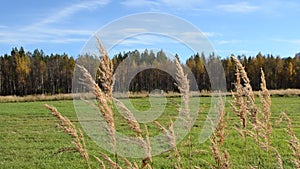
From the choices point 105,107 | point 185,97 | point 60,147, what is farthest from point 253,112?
point 60,147

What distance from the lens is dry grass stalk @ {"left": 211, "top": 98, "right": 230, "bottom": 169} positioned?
2.23 metres

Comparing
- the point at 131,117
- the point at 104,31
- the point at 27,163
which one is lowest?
the point at 27,163

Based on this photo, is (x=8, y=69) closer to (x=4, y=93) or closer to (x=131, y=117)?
(x=4, y=93)

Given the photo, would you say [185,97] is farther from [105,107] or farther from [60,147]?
[60,147]

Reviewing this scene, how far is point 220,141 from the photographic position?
7.99 feet

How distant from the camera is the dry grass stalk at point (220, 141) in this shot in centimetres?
223

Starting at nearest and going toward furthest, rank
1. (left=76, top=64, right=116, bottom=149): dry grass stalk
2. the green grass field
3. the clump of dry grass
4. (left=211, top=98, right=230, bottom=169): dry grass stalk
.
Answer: (left=76, top=64, right=116, bottom=149): dry grass stalk, (left=211, top=98, right=230, bottom=169): dry grass stalk, the clump of dry grass, the green grass field

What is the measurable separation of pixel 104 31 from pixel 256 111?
5.69 feet

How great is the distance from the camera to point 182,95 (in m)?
2.34

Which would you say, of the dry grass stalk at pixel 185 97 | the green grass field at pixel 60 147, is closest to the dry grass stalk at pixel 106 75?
the dry grass stalk at pixel 185 97

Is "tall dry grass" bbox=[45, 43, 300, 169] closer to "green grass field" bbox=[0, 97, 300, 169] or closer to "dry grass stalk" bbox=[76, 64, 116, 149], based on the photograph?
"dry grass stalk" bbox=[76, 64, 116, 149]

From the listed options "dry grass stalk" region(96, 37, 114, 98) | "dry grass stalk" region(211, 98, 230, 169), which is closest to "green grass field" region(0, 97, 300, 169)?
"dry grass stalk" region(211, 98, 230, 169)

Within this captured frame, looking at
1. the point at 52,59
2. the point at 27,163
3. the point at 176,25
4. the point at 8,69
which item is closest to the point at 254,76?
the point at 52,59

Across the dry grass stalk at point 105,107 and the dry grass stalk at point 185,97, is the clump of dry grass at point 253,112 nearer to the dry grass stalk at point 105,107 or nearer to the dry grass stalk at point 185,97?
the dry grass stalk at point 185,97
